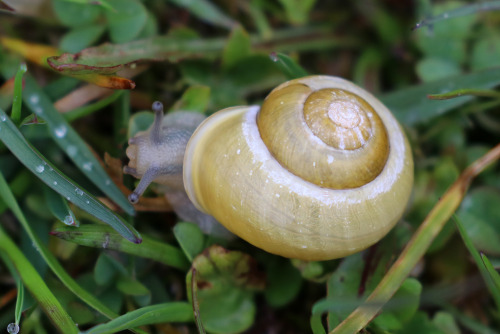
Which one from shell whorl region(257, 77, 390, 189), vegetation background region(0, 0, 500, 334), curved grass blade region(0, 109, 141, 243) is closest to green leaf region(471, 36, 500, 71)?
vegetation background region(0, 0, 500, 334)

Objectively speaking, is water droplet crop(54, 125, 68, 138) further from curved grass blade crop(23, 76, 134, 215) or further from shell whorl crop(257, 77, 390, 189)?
shell whorl crop(257, 77, 390, 189)

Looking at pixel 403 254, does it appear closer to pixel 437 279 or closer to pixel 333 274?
pixel 333 274

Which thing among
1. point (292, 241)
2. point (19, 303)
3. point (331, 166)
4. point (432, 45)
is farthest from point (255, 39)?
point (19, 303)

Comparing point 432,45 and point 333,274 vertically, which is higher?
point 432,45

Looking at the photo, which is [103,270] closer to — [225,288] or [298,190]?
[225,288]

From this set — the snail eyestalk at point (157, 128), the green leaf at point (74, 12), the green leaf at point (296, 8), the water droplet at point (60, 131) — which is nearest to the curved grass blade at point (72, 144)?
the water droplet at point (60, 131)

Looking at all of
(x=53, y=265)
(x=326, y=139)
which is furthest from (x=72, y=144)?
(x=326, y=139)

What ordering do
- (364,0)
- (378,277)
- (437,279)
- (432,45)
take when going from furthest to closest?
(364,0) → (432,45) → (437,279) → (378,277)
